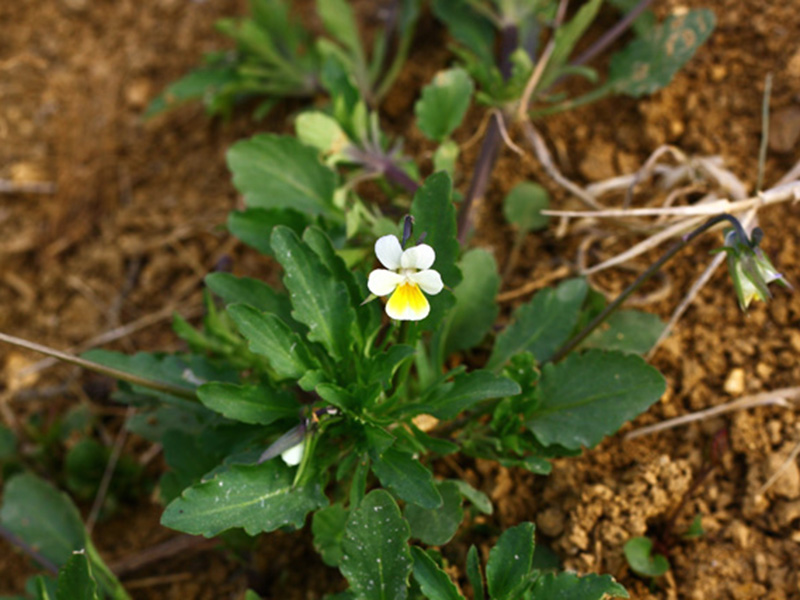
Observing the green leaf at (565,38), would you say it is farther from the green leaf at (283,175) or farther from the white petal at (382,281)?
the white petal at (382,281)

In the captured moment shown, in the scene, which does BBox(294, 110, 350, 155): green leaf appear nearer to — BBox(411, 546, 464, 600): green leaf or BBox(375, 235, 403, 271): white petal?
BBox(375, 235, 403, 271): white petal

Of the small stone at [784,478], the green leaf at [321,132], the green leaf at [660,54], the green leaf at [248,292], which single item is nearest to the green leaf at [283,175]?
the green leaf at [321,132]

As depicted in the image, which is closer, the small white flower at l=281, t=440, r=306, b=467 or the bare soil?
the small white flower at l=281, t=440, r=306, b=467

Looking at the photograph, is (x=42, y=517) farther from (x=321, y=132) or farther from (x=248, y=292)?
(x=321, y=132)

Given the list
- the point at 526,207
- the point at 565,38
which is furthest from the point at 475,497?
the point at 565,38

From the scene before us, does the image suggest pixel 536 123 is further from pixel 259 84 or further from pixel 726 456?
pixel 726 456

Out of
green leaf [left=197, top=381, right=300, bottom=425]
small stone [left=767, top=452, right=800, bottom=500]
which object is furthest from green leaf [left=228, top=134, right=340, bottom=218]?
small stone [left=767, top=452, right=800, bottom=500]
